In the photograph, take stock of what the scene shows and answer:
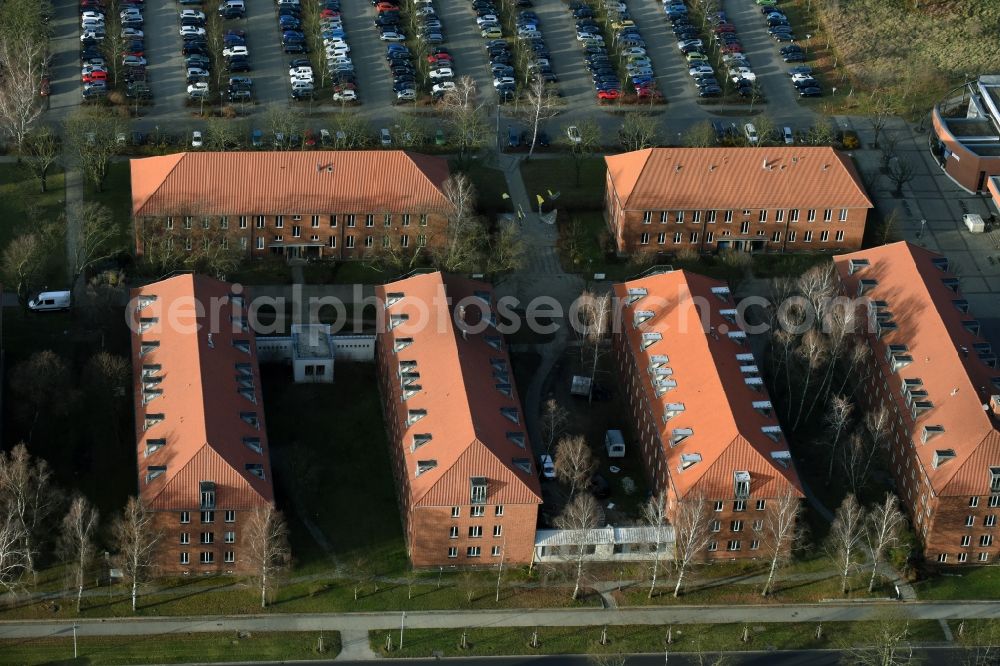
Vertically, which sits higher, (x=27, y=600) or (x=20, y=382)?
(x=20, y=382)

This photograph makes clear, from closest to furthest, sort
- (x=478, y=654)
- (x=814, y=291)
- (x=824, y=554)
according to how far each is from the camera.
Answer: (x=478, y=654) < (x=824, y=554) < (x=814, y=291)

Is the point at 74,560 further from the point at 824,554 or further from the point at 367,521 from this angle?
the point at 824,554

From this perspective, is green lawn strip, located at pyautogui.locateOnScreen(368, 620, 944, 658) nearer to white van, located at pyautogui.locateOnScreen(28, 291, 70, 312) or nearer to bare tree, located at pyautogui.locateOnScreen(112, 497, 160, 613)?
bare tree, located at pyautogui.locateOnScreen(112, 497, 160, 613)

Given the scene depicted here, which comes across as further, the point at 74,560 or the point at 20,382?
the point at 20,382

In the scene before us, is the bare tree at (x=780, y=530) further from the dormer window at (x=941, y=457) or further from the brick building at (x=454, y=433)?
the brick building at (x=454, y=433)

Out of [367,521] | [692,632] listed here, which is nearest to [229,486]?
[367,521]

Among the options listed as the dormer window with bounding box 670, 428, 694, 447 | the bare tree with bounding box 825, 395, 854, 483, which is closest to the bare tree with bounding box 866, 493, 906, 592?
the bare tree with bounding box 825, 395, 854, 483

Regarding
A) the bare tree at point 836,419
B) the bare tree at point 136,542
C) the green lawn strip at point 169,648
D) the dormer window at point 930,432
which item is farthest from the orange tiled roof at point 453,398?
the dormer window at point 930,432
